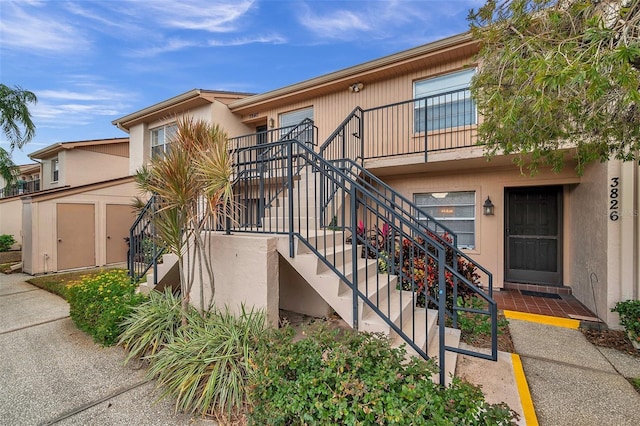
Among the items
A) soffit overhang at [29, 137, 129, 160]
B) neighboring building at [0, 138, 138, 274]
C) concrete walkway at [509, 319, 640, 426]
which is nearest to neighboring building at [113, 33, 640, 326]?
concrete walkway at [509, 319, 640, 426]

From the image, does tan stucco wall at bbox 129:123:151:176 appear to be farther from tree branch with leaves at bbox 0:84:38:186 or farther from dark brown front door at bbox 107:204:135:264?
tree branch with leaves at bbox 0:84:38:186

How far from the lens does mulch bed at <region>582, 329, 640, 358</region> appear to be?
12.2 feet

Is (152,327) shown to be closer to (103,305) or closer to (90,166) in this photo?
(103,305)

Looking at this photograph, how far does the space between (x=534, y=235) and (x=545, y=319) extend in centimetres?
270

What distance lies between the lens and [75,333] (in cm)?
435

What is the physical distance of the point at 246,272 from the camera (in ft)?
11.2

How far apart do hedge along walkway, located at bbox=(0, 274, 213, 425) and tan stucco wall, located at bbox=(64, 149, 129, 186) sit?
11.0 metres

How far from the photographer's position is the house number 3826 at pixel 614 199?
4355 mm

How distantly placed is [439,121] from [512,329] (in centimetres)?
458

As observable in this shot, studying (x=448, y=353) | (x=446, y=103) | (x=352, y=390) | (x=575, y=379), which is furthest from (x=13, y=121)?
(x=575, y=379)

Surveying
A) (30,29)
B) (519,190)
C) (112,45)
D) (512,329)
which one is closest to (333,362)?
(512,329)

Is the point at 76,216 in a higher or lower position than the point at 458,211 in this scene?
lower

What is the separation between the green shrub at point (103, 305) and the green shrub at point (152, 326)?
0.16 m

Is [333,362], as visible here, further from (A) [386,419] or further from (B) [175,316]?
(B) [175,316]
